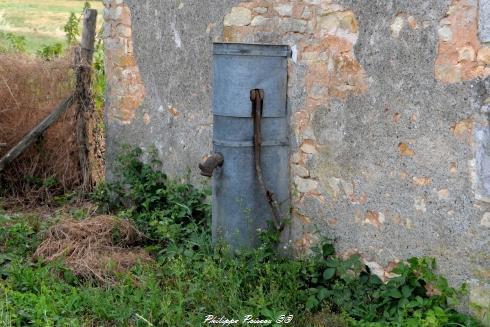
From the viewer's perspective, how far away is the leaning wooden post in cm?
757

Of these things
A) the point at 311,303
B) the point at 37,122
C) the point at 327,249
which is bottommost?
the point at 311,303

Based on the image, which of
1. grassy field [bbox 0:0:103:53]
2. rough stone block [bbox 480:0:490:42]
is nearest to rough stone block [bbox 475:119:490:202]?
rough stone block [bbox 480:0:490:42]

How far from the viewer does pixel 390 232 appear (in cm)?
453

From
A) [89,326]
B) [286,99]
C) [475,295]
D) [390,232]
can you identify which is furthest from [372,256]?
[89,326]

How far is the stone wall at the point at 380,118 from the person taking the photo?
13.1 feet

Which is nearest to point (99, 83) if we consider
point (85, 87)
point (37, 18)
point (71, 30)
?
point (85, 87)

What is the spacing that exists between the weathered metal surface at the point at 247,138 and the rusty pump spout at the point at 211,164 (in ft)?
0.12

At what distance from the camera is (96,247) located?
5746 millimetres

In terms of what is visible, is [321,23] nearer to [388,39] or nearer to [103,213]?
[388,39]

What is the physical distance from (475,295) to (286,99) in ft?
6.14

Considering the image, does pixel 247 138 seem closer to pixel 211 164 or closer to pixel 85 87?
pixel 211 164

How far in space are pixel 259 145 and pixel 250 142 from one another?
7 cm

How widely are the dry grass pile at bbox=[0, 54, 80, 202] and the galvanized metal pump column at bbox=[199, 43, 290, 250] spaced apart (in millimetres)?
2989

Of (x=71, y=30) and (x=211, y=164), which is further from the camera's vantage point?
(x=71, y=30)
